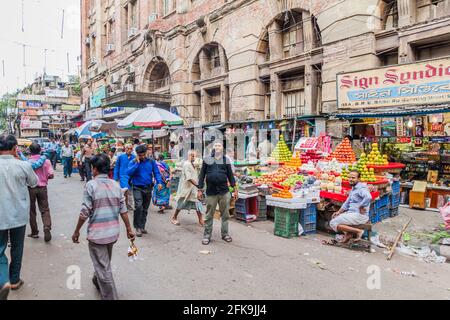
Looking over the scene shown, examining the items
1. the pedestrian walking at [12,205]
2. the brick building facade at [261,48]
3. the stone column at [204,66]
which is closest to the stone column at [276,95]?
the brick building facade at [261,48]

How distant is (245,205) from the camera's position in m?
8.20

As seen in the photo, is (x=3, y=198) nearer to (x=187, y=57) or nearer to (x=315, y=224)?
(x=315, y=224)

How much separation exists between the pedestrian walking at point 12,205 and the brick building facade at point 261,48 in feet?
32.2

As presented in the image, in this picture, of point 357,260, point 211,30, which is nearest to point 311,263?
point 357,260

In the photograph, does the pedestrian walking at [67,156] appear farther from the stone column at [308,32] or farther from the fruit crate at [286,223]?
the fruit crate at [286,223]

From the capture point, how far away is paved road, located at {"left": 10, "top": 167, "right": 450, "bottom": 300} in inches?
165

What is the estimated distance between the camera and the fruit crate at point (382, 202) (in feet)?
25.6

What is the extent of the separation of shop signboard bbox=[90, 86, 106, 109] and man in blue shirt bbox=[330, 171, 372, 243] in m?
24.8

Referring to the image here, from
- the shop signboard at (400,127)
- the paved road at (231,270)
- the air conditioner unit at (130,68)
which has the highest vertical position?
the air conditioner unit at (130,68)

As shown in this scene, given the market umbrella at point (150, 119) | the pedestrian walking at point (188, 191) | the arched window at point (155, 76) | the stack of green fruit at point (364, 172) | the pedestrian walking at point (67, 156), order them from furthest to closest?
the arched window at point (155, 76)
the pedestrian walking at point (67, 156)
the market umbrella at point (150, 119)
the pedestrian walking at point (188, 191)
the stack of green fruit at point (364, 172)

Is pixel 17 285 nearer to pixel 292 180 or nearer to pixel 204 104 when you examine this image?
pixel 292 180

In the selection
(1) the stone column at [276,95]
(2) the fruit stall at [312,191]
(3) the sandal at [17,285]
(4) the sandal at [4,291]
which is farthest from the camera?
(1) the stone column at [276,95]

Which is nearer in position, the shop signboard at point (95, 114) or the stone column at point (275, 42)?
the stone column at point (275, 42)

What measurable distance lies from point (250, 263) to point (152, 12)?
2118 cm
